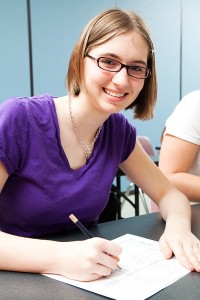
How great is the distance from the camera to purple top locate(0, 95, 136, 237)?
102 centimetres

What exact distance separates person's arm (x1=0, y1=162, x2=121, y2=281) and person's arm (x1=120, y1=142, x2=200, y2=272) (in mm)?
195

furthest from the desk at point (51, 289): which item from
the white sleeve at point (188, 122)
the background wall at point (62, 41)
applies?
the background wall at point (62, 41)

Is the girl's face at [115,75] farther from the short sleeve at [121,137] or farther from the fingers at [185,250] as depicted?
the fingers at [185,250]

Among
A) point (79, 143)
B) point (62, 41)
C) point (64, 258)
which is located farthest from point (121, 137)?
point (62, 41)

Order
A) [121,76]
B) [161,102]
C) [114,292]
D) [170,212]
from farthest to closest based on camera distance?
[161,102], [170,212], [121,76], [114,292]

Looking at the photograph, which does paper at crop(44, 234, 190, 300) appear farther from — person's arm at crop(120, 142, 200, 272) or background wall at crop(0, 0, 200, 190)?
background wall at crop(0, 0, 200, 190)

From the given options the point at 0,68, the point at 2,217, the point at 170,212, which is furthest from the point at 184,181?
the point at 0,68

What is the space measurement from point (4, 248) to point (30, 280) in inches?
4.0

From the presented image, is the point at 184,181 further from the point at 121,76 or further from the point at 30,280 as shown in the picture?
the point at 30,280

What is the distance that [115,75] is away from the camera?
1059mm

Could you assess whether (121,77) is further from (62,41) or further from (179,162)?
(62,41)

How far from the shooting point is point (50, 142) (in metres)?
1.08

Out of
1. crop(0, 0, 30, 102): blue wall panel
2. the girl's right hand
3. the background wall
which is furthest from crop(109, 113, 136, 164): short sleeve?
crop(0, 0, 30, 102): blue wall panel

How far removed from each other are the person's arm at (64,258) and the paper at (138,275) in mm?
19
